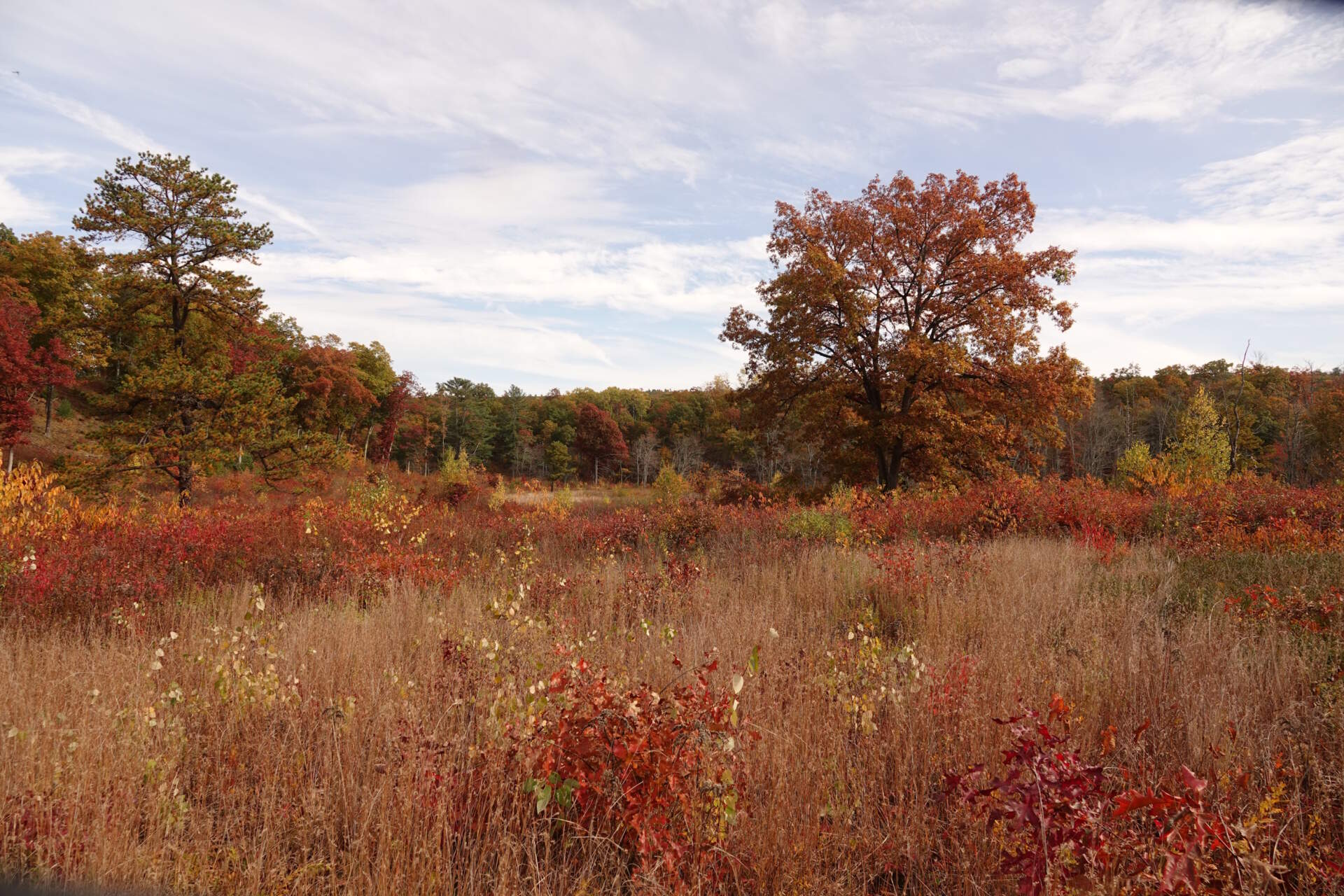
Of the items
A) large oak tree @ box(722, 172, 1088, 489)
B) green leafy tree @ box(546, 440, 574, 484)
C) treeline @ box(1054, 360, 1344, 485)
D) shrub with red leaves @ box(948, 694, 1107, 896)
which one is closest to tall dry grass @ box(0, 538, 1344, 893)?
shrub with red leaves @ box(948, 694, 1107, 896)

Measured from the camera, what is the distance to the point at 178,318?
17.8 meters

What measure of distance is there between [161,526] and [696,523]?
7604mm

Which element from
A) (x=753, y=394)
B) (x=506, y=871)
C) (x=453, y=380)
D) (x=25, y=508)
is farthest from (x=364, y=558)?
(x=453, y=380)

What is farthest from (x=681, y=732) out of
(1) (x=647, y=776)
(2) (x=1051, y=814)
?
(2) (x=1051, y=814)

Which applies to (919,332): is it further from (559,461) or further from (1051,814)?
(559,461)

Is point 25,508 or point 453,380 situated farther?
point 453,380

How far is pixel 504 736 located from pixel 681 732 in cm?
87

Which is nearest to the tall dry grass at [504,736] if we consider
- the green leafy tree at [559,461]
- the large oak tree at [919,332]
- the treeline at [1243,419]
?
the large oak tree at [919,332]

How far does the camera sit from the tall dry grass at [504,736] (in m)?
2.31

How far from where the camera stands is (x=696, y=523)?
35.9 feet

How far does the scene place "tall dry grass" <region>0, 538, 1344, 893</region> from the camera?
2.31m

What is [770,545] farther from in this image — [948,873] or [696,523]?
[948,873]

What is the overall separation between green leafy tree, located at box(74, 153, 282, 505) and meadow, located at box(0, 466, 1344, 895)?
35.2 feet

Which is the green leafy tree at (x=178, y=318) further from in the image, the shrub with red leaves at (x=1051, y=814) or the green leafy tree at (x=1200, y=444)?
the green leafy tree at (x=1200, y=444)
